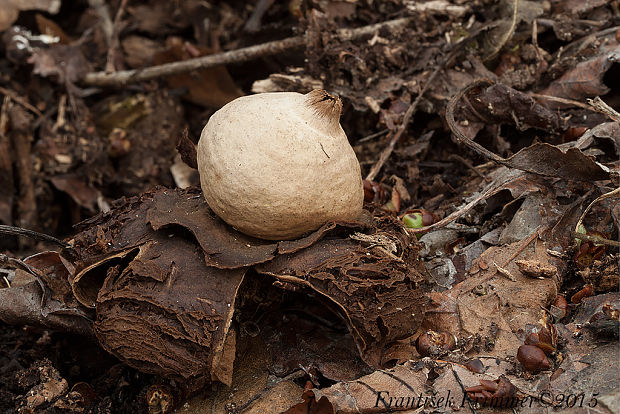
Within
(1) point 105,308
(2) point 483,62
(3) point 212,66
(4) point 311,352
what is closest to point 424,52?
(2) point 483,62

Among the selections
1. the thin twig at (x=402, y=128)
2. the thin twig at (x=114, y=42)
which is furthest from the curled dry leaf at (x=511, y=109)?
the thin twig at (x=114, y=42)

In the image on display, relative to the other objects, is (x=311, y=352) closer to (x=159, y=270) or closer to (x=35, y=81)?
(x=159, y=270)

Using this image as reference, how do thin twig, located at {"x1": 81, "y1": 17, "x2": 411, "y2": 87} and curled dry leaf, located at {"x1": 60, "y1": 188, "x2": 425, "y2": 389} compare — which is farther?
thin twig, located at {"x1": 81, "y1": 17, "x2": 411, "y2": 87}

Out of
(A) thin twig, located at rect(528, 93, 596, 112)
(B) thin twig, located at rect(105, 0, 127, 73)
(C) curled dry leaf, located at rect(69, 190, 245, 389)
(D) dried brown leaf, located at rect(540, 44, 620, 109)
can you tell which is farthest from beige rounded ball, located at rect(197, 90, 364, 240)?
(B) thin twig, located at rect(105, 0, 127, 73)

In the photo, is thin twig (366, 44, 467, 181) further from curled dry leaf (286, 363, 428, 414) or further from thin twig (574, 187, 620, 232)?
curled dry leaf (286, 363, 428, 414)

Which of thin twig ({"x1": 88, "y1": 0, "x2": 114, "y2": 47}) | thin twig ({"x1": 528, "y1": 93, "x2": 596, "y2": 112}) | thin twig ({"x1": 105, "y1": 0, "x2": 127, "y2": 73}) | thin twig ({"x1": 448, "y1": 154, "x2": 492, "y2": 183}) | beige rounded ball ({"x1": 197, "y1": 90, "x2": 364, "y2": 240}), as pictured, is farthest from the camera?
thin twig ({"x1": 88, "y1": 0, "x2": 114, "y2": 47})

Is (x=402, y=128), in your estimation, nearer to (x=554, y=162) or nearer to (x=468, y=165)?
(x=468, y=165)

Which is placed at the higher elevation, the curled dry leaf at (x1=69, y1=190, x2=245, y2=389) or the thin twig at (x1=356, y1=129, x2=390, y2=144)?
the curled dry leaf at (x1=69, y1=190, x2=245, y2=389)

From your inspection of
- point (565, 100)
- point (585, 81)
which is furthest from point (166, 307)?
point (585, 81)
